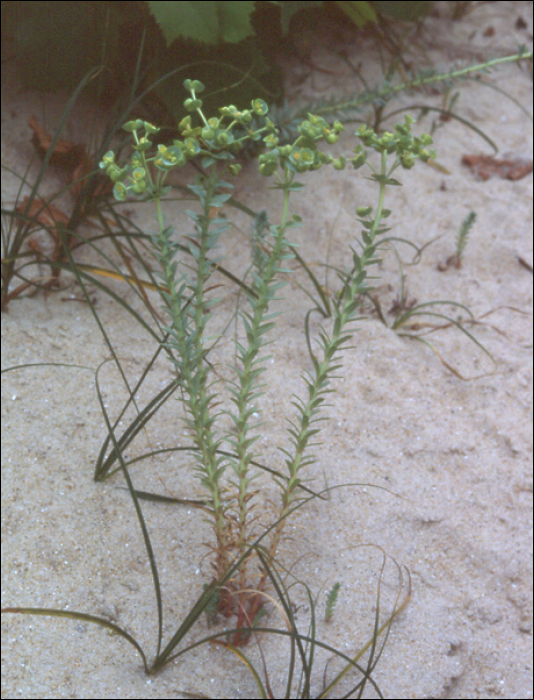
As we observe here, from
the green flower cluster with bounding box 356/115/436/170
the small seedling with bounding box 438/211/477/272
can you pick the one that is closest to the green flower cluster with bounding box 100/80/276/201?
the green flower cluster with bounding box 356/115/436/170

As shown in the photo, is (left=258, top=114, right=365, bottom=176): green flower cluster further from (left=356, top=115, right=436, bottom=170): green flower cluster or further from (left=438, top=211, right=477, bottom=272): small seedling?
(left=438, top=211, right=477, bottom=272): small seedling

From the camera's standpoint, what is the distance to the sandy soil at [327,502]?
4.70 feet

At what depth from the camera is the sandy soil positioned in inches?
56.4

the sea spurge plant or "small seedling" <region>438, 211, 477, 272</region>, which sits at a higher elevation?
the sea spurge plant

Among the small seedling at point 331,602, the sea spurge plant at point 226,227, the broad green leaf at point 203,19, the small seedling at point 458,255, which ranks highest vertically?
the broad green leaf at point 203,19

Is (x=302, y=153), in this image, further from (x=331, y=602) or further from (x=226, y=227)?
(x=331, y=602)

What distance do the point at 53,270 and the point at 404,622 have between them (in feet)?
4.49

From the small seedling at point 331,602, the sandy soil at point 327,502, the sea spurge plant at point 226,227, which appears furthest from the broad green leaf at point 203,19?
the small seedling at point 331,602

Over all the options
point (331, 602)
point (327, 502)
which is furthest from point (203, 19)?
point (331, 602)

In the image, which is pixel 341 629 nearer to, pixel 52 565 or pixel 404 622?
pixel 404 622

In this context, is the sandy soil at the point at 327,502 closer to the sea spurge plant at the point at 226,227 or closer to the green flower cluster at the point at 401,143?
the sea spurge plant at the point at 226,227

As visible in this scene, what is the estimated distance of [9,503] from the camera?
1579 mm

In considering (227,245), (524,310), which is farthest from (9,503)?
(524,310)

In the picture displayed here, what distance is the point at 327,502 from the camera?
1.67 metres
